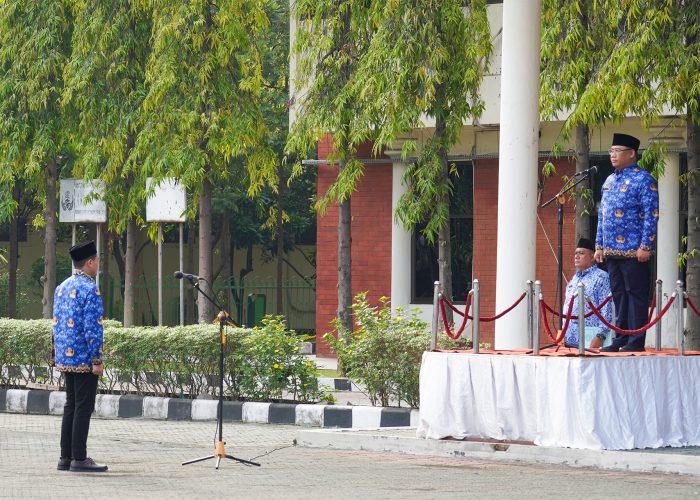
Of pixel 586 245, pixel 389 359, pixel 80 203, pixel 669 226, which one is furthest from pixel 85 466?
pixel 669 226

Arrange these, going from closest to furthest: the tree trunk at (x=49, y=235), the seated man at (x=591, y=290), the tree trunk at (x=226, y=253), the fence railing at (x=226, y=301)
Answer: the seated man at (x=591, y=290)
the tree trunk at (x=49, y=235)
the fence railing at (x=226, y=301)
the tree trunk at (x=226, y=253)

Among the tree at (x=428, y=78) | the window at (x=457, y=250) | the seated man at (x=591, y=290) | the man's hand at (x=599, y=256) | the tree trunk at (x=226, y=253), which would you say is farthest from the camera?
the tree trunk at (x=226, y=253)

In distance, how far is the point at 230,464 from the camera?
38.8 ft

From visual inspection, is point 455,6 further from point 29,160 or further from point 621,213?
point 29,160

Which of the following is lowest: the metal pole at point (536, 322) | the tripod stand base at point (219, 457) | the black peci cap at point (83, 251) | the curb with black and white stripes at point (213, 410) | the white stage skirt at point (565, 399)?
the tripod stand base at point (219, 457)

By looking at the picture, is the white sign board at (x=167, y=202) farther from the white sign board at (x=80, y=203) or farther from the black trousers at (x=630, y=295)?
the black trousers at (x=630, y=295)

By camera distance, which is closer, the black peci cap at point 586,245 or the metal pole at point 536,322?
the metal pole at point 536,322

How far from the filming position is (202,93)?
22.2m

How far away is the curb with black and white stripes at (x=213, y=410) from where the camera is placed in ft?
50.0

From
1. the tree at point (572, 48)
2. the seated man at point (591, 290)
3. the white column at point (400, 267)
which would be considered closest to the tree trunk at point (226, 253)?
the white column at point (400, 267)

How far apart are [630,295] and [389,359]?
3293mm

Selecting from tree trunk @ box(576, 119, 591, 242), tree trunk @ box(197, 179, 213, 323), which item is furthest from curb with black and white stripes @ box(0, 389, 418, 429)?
tree trunk @ box(197, 179, 213, 323)

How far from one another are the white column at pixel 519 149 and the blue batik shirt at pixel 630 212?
1115 millimetres

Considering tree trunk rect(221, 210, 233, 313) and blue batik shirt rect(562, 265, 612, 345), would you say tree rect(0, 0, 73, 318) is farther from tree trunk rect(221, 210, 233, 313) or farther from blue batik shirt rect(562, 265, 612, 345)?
blue batik shirt rect(562, 265, 612, 345)
